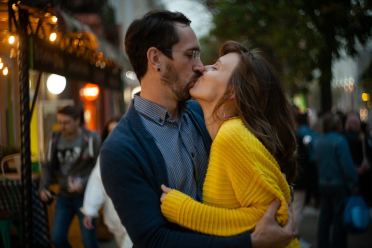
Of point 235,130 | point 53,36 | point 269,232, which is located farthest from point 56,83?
point 269,232

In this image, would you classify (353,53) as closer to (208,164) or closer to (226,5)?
(226,5)

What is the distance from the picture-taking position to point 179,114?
9.66ft

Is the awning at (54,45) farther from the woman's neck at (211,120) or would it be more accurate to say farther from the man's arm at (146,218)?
the man's arm at (146,218)

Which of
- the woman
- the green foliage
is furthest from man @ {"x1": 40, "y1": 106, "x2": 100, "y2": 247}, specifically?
the green foliage

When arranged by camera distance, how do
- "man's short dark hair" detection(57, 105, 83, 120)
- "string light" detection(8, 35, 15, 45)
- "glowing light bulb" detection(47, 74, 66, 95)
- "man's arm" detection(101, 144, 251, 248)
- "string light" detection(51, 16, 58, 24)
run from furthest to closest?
"glowing light bulb" detection(47, 74, 66, 95) → "man's short dark hair" detection(57, 105, 83, 120) → "string light" detection(51, 16, 58, 24) → "string light" detection(8, 35, 15, 45) → "man's arm" detection(101, 144, 251, 248)

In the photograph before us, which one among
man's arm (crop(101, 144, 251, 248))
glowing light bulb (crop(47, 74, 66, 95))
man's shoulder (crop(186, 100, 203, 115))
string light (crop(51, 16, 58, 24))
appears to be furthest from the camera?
glowing light bulb (crop(47, 74, 66, 95))

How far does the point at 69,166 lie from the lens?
24.3 feet

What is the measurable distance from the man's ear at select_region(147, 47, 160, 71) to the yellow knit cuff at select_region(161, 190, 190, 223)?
23.0 inches

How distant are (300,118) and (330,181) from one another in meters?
2.86

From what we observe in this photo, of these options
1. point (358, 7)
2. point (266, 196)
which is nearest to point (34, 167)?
point (266, 196)

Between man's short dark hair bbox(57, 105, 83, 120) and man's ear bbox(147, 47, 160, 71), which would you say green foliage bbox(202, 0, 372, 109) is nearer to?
man's short dark hair bbox(57, 105, 83, 120)

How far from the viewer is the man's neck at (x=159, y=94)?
2.82m

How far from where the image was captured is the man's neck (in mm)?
2820

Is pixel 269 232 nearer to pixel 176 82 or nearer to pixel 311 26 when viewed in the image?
pixel 176 82
